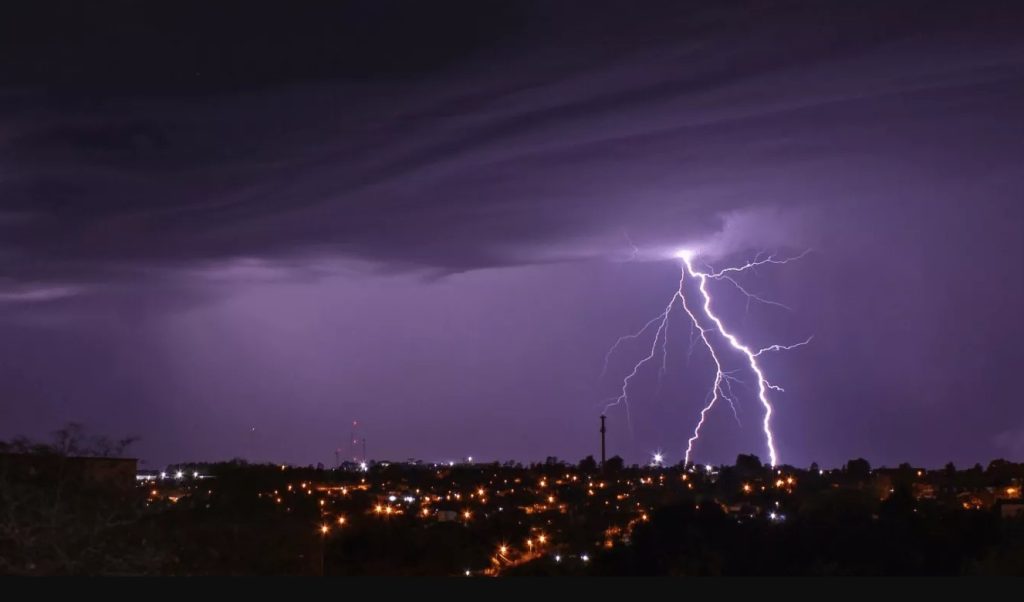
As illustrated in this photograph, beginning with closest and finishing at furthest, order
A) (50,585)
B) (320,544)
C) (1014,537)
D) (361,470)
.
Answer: (50,585)
(320,544)
(1014,537)
(361,470)

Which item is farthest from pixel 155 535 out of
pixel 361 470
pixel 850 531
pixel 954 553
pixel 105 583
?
pixel 361 470

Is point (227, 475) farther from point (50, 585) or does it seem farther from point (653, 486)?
point (653, 486)

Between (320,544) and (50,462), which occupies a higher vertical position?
(50,462)

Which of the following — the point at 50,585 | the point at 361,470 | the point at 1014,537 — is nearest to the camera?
the point at 50,585

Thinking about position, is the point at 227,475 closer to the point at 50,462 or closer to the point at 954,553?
the point at 50,462

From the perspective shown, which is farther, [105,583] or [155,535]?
[155,535]

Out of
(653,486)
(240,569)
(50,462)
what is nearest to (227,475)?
(240,569)

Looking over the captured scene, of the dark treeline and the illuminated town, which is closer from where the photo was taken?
the dark treeline

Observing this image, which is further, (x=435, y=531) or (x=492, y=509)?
(x=492, y=509)

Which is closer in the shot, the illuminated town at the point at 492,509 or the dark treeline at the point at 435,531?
the dark treeline at the point at 435,531
